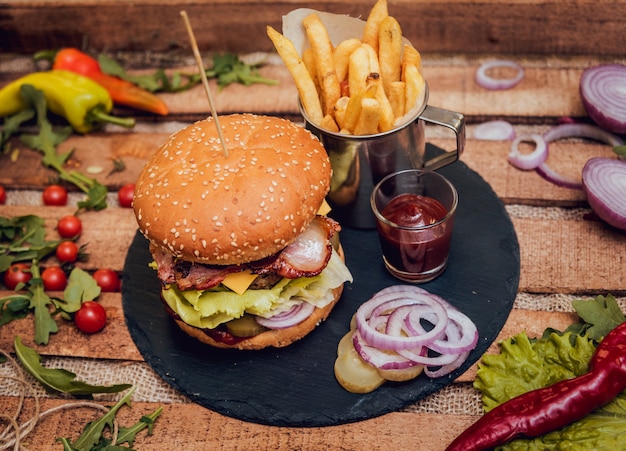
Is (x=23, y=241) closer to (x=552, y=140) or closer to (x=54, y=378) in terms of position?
(x=54, y=378)

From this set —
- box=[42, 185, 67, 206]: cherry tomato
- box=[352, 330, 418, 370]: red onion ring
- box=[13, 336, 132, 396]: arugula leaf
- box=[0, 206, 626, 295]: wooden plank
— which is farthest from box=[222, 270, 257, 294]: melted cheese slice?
box=[42, 185, 67, 206]: cherry tomato

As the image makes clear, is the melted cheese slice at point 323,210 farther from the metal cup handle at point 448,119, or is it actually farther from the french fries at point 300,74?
the metal cup handle at point 448,119

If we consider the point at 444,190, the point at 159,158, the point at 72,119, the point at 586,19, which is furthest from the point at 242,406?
the point at 586,19

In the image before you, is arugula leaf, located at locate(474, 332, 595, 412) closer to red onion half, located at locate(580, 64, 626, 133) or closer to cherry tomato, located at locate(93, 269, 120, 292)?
red onion half, located at locate(580, 64, 626, 133)

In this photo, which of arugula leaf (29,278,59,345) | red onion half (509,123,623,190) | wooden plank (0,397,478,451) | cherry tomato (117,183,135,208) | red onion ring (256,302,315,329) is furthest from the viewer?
cherry tomato (117,183,135,208)

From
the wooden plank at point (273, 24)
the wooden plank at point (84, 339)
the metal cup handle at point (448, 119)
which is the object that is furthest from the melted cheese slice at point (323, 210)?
the wooden plank at point (273, 24)

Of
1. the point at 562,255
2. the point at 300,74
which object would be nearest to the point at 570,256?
the point at 562,255
